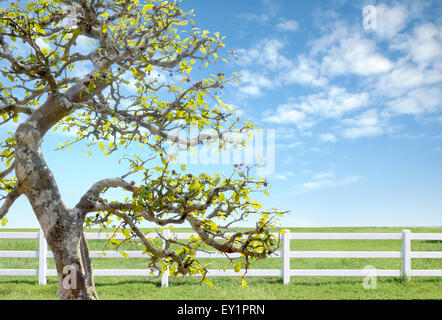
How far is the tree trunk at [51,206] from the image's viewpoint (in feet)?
13.9

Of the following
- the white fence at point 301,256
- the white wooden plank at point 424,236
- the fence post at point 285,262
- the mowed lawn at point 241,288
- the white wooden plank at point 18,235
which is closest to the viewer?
the mowed lawn at point 241,288

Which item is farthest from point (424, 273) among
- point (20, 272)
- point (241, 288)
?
point (20, 272)

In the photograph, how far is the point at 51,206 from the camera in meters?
4.36

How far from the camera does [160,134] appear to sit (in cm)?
459

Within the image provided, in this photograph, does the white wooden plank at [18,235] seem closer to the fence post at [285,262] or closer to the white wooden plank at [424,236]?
the fence post at [285,262]

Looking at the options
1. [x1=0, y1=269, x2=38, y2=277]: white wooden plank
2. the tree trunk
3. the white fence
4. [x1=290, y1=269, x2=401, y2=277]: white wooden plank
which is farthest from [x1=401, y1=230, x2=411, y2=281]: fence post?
[x1=0, y1=269, x2=38, y2=277]: white wooden plank

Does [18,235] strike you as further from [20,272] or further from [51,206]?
[51,206]

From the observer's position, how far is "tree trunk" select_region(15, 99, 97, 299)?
13.9 feet

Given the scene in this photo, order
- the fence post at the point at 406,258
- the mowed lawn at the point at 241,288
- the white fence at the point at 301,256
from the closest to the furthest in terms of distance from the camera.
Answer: the mowed lawn at the point at 241,288, the white fence at the point at 301,256, the fence post at the point at 406,258

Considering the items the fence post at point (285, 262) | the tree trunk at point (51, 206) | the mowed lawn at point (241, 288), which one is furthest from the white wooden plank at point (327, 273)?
the tree trunk at point (51, 206)

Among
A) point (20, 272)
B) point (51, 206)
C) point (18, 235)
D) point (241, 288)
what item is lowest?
point (241, 288)
